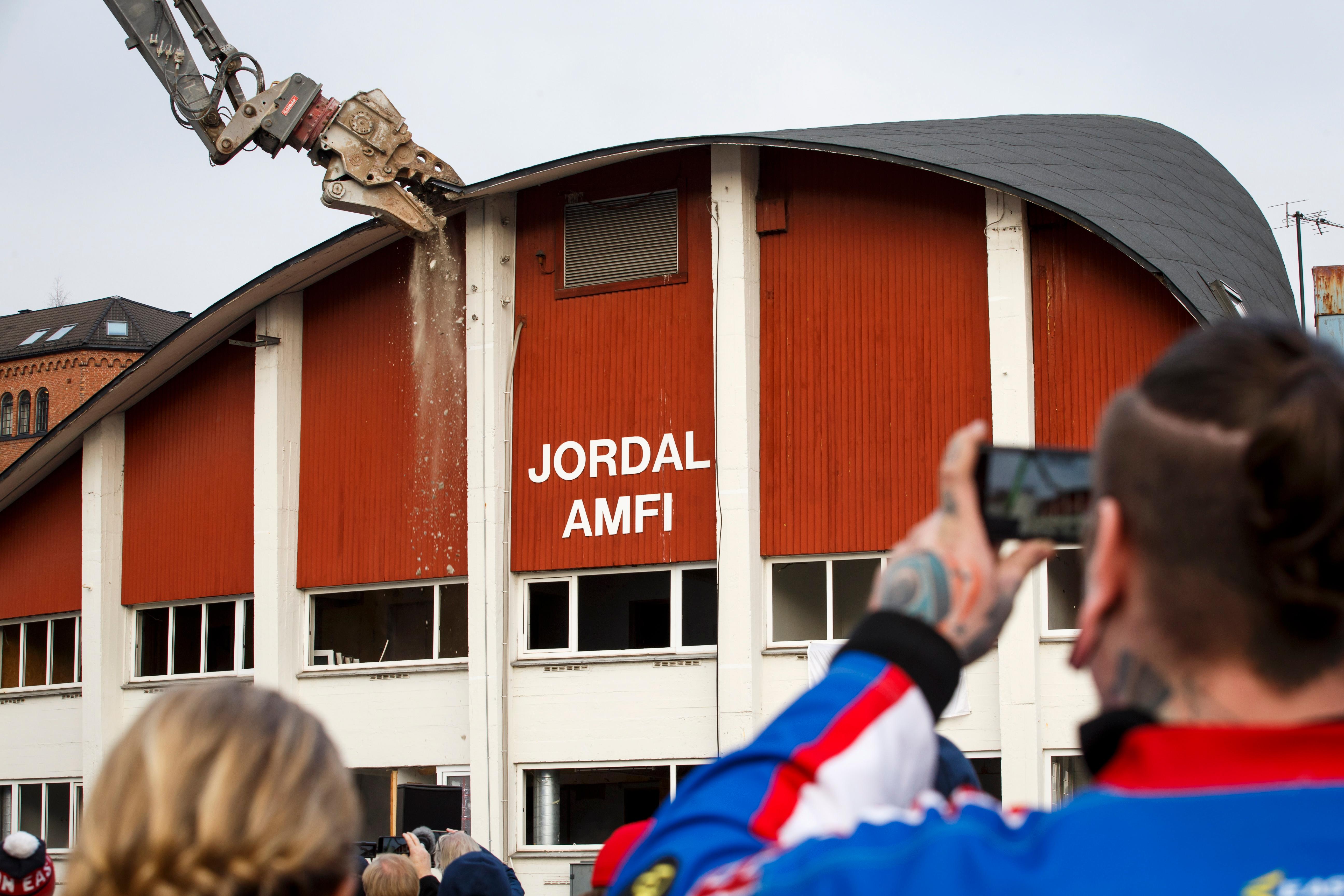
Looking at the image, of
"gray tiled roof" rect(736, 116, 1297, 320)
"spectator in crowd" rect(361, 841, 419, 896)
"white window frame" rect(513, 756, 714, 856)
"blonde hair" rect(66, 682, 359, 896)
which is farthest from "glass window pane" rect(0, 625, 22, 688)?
"blonde hair" rect(66, 682, 359, 896)

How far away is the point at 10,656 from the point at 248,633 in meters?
6.50

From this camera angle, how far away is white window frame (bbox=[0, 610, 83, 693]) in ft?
80.8

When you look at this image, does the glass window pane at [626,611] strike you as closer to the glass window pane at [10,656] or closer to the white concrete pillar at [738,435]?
the white concrete pillar at [738,435]

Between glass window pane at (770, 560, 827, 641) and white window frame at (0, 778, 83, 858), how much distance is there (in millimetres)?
12360

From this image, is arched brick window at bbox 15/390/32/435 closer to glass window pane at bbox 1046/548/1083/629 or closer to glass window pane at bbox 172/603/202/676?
glass window pane at bbox 172/603/202/676

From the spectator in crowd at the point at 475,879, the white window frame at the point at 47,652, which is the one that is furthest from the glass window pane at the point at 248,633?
the spectator in crowd at the point at 475,879

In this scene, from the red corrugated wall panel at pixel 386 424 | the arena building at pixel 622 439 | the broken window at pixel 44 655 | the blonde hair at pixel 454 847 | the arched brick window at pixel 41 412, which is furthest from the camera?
the arched brick window at pixel 41 412

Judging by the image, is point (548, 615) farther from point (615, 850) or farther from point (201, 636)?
point (615, 850)

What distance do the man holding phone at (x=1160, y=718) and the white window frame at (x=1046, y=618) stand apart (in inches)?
→ 640

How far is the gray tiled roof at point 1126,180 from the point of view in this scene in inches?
687

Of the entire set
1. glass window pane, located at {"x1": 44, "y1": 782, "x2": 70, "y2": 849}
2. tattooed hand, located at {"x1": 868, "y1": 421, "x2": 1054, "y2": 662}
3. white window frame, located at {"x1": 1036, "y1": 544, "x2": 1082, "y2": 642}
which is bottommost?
glass window pane, located at {"x1": 44, "y1": 782, "x2": 70, "y2": 849}

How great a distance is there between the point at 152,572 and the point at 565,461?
26.8 feet

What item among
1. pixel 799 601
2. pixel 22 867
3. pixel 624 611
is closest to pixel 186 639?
pixel 624 611

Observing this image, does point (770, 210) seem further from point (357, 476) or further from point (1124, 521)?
point (1124, 521)
